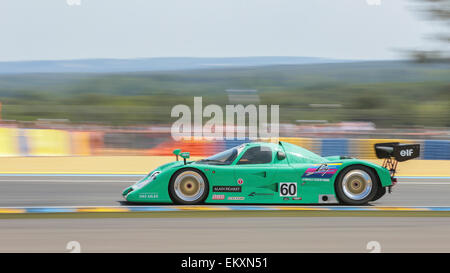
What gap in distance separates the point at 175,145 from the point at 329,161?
10.9 m

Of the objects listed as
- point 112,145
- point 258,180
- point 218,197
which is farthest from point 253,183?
point 112,145

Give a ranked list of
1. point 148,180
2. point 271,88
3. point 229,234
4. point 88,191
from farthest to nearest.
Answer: point 271,88 → point 88,191 → point 148,180 → point 229,234

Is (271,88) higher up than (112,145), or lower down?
higher up

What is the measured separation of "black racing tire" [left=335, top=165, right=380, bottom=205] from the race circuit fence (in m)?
8.74

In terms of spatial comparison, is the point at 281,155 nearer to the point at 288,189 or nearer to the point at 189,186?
the point at 288,189

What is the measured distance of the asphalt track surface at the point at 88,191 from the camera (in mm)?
8461

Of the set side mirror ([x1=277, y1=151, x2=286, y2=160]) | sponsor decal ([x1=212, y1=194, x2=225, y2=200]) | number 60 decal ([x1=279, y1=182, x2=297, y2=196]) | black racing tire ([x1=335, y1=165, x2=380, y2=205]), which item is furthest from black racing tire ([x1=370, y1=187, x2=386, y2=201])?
sponsor decal ([x1=212, y1=194, x2=225, y2=200])

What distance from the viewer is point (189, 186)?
7.73 metres

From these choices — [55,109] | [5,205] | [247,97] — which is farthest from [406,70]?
[5,205]

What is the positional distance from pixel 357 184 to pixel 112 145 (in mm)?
12066

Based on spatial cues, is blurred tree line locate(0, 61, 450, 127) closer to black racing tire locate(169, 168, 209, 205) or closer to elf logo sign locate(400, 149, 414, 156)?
elf logo sign locate(400, 149, 414, 156)

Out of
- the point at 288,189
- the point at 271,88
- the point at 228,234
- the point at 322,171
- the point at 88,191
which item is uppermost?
the point at 271,88

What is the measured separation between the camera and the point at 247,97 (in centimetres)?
1862

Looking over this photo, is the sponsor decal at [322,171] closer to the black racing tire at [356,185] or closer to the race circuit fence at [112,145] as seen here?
the black racing tire at [356,185]
